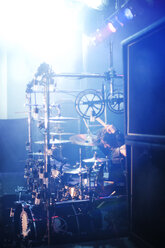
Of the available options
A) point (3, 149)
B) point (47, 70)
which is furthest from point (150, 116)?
point (3, 149)

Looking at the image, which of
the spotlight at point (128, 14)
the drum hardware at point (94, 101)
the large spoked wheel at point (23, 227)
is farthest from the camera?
the spotlight at point (128, 14)

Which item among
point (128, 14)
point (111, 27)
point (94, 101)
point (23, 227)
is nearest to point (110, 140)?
point (94, 101)

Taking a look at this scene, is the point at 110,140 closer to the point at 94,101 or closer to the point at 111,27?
the point at 94,101

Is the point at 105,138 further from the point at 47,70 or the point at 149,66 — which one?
the point at 149,66

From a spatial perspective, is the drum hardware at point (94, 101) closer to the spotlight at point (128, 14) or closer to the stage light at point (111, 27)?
the spotlight at point (128, 14)

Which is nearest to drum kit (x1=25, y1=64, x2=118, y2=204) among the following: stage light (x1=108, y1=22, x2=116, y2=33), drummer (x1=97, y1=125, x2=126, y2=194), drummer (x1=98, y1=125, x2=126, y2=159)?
drummer (x1=98, y1=125, x2=126, y2=159)

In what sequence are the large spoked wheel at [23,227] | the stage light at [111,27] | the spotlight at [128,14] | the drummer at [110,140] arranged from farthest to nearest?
1. the stage light at [111,27]
2. the spotlight at [128,14]
3. the drummer at [110,140]
4. the large spoked wheel at [23,227]

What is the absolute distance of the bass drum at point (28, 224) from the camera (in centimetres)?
413

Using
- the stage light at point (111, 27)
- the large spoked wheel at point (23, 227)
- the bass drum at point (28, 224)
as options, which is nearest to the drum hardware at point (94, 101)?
the bass drum at point (28, 224)

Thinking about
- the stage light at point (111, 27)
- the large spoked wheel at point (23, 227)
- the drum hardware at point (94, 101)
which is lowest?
the large spoked wheel at point (23, 227)

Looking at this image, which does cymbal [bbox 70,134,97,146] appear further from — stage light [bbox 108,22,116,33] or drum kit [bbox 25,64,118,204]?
stage light [bbox 108,22,116,33]

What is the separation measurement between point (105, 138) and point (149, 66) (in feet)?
16.5

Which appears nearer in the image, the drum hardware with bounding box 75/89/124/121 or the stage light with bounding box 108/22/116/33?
the drum hardware with bounding box 75/89/124/121

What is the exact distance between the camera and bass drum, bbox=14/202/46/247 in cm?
413
